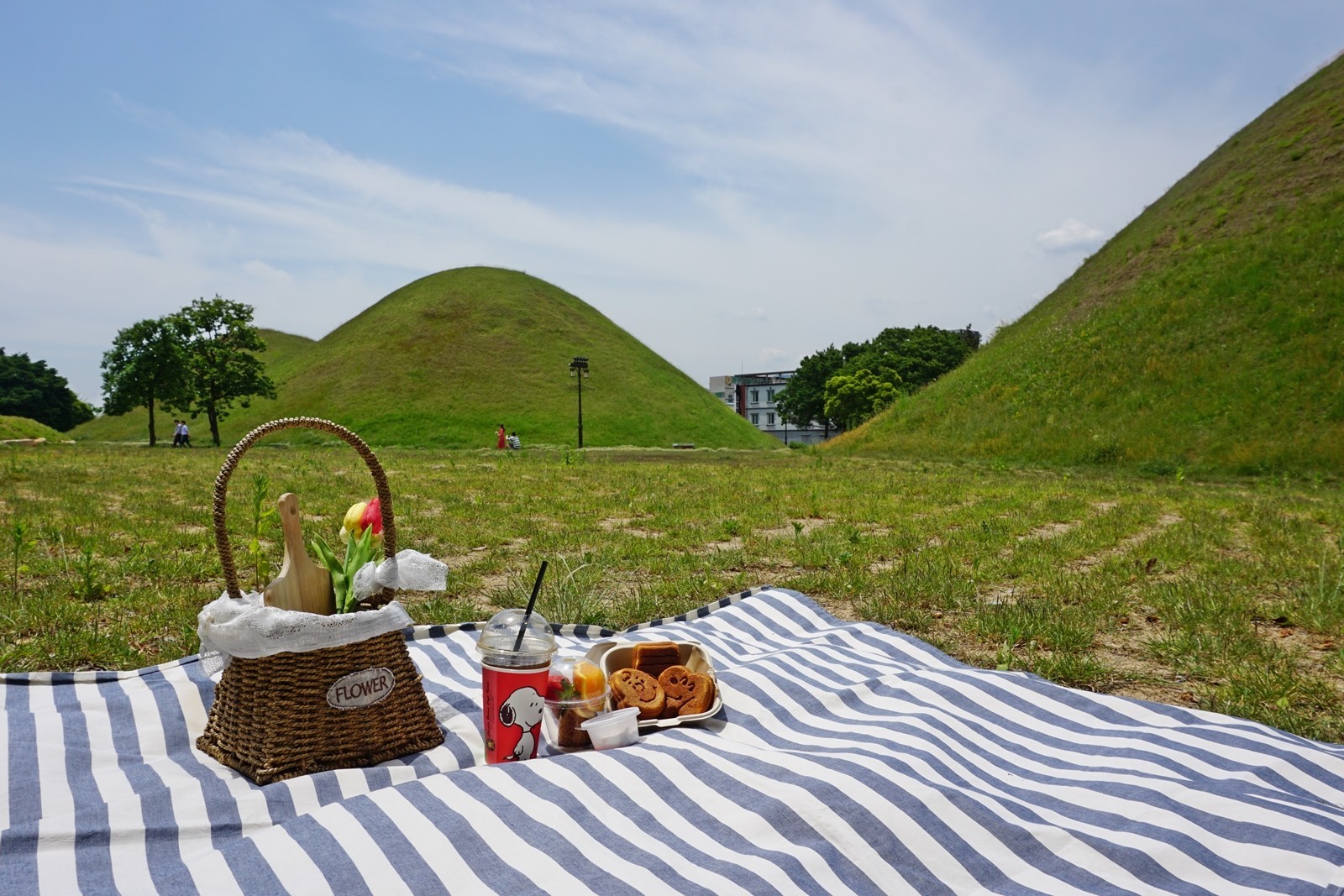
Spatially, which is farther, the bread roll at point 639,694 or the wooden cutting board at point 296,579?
the bread roll at point 639,694

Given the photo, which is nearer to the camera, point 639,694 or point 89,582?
point 639,694

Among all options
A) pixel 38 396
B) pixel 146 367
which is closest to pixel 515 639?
pixel 146 367

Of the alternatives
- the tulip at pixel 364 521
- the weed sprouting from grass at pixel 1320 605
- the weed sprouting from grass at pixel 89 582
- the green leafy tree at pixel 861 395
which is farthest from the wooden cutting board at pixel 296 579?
the green leafy tree at pixel 861 395

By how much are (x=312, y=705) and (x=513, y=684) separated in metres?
0.70

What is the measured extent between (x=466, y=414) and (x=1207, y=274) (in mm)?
41525

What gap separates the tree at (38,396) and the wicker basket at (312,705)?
94.5 m

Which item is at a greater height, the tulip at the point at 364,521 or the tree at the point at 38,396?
the tree at the point at 38,396

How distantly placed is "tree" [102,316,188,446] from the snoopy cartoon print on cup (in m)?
48.3

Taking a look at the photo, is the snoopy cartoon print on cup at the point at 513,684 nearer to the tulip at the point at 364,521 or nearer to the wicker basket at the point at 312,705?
the wicker basket at the point at 312,705

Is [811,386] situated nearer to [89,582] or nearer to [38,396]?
[38,396]

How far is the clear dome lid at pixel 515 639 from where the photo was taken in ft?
9.89

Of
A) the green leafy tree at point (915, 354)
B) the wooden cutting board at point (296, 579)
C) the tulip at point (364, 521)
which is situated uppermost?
the green leafy tree at point (915, 354)

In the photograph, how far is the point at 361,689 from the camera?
3.07 metres

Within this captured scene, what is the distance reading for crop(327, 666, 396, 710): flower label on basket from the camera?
3.02 m
